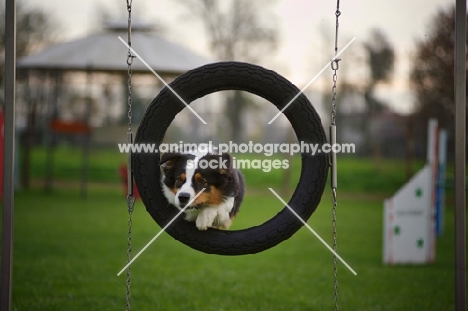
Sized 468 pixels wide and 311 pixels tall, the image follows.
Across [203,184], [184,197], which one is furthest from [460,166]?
[184,197]

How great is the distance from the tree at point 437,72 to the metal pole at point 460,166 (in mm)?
9608

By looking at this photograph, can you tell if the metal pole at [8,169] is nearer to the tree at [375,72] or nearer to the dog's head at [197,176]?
the dog's head at [197,176]

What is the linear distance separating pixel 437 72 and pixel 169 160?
12051mm

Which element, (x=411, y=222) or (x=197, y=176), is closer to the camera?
(x=197, y=176)

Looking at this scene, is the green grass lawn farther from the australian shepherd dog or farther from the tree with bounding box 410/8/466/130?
the tree with bounding box 410/8/466/130

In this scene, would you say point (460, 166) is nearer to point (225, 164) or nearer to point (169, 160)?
point (225, 164)

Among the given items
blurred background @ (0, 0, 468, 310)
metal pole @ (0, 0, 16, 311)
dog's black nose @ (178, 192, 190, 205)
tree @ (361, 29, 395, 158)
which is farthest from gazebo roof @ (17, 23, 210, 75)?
dog's black nose @ (178, 192, 190, 205)

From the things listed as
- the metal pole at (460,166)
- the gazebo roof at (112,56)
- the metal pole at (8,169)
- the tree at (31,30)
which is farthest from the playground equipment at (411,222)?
the tree at (31,30)

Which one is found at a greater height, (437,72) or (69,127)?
(437,72)

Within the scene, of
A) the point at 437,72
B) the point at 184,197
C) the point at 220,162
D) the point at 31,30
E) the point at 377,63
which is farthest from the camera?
the point at 377,63

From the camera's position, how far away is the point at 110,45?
1237 centimetres

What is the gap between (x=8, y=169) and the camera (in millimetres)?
3814

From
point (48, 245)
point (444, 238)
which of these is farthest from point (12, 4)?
point (444, 238)

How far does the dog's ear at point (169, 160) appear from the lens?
3595 millimetres
